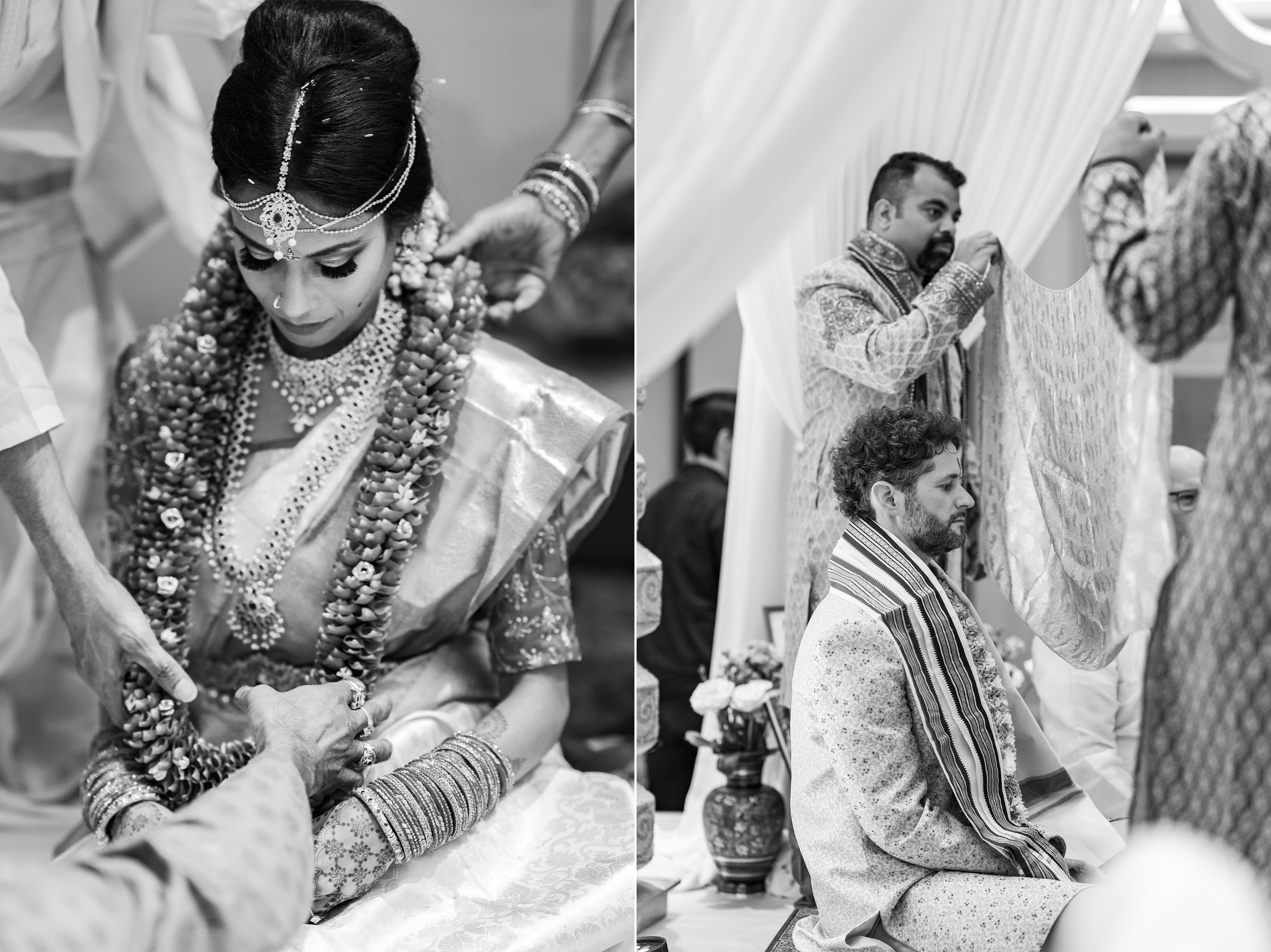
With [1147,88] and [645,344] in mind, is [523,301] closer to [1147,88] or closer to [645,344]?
[645,344]

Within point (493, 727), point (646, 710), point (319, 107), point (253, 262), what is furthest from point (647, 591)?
point (319, 107)

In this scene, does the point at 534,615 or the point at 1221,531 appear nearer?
the point at 1221,531

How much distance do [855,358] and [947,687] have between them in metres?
0.62

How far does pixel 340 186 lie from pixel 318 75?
0.57ft

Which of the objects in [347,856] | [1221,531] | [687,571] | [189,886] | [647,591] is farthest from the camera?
[687,571]

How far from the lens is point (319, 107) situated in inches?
75.6

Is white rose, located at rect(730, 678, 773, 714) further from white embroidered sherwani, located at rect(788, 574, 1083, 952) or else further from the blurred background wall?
white embroidered sherwani, located at rect(788, 574, 1083, 952)

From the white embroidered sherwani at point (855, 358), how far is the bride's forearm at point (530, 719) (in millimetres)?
500

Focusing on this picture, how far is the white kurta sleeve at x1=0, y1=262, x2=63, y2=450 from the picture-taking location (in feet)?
6.50

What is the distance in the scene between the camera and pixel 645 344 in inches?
81.7

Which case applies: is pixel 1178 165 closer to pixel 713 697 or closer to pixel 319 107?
pixel 319 107

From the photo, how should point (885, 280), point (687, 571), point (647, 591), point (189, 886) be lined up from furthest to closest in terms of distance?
1. point (687, 571)
2. point (647, 591)
3. point (885, 280)
4. point (189, 886)

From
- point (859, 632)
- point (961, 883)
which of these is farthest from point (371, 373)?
point (961, 883)

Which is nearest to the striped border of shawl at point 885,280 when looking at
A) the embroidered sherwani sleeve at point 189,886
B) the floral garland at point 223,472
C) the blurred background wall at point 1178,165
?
the blurred background wall at point 1178,165
